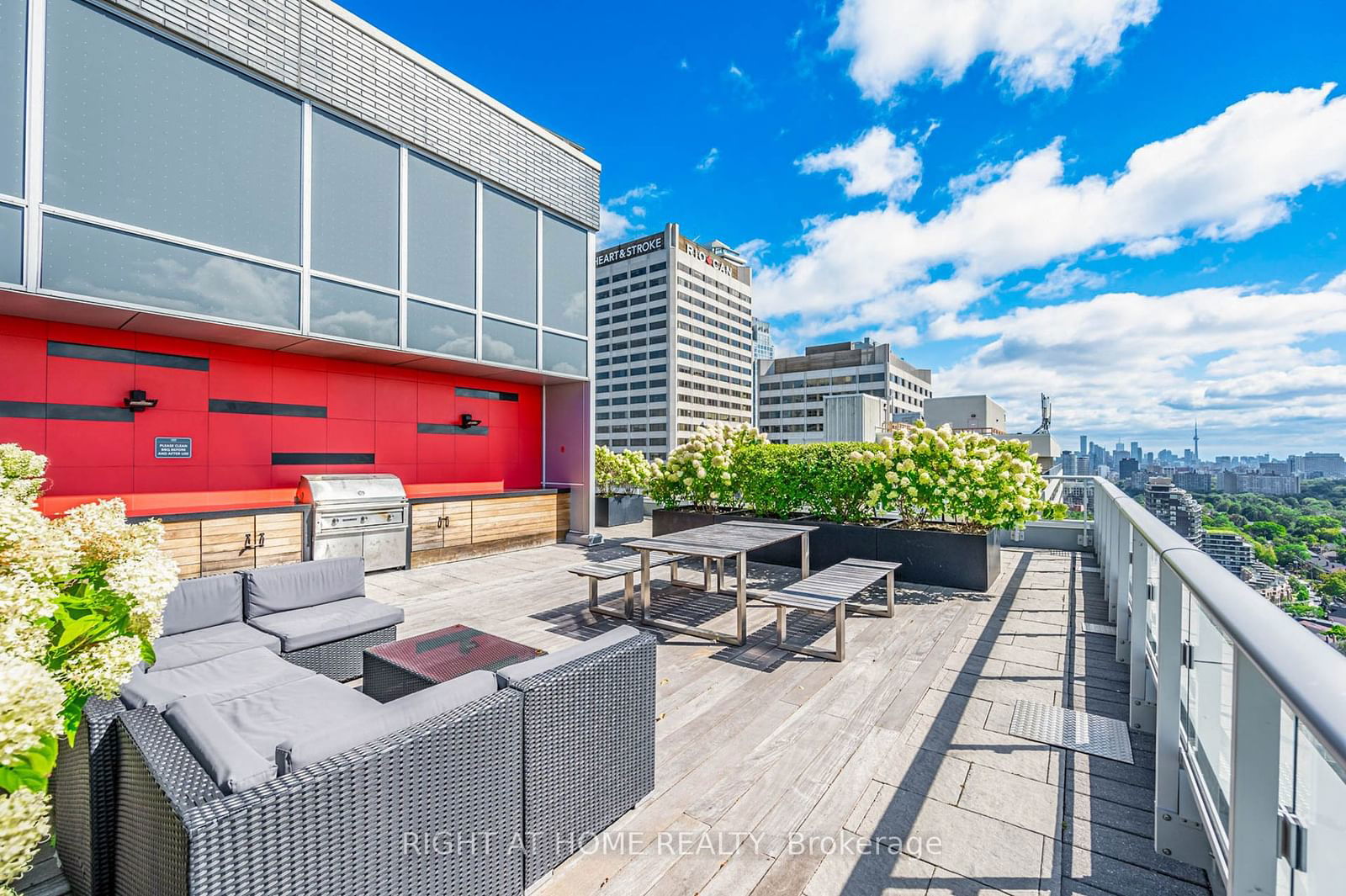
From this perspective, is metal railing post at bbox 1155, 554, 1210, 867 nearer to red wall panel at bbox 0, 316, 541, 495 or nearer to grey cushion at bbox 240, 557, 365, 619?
grey cushion at bbox 240, 557, 365, 619

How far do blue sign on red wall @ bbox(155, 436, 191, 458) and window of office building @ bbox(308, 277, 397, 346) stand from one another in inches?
74.2

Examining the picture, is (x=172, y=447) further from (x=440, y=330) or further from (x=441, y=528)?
(x=440, y=330)

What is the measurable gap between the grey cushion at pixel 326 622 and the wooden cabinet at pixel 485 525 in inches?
140

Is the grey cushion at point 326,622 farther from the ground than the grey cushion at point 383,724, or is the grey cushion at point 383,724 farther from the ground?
the grey cushion at point 383,724

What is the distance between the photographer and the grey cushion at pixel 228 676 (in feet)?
8.34

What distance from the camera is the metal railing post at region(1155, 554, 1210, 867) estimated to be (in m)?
1.96

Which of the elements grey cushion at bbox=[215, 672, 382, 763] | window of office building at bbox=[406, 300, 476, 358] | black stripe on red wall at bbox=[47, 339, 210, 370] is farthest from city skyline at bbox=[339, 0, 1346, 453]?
grey cushion at bbox=[215, 672, 382, 763]

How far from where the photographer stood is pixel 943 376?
87125 millimetres

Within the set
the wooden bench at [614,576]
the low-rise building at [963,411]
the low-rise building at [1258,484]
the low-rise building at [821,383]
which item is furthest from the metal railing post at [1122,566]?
the low-rise building at [821,383]

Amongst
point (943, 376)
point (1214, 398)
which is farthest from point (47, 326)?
point (943, 376)

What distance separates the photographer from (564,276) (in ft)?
30.4

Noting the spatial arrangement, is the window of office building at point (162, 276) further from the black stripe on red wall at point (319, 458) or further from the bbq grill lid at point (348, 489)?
the bbq grill lid at point (348, 489)

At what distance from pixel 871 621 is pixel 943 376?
92.8 m

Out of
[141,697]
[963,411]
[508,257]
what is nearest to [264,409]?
[508,257]
